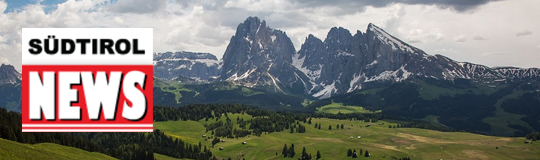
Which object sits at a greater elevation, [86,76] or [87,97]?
[86,76]

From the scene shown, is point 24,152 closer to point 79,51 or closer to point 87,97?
point 87,97

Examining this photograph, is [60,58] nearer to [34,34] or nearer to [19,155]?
[34,34]

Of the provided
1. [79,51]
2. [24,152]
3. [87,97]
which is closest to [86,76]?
[87,97]

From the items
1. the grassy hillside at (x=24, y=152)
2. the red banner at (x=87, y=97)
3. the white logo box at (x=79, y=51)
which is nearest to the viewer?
the white logo box at (x=79, y=51)

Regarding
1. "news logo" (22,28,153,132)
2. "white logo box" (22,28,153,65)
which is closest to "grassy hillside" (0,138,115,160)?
"news logo" (22,28,153,132)

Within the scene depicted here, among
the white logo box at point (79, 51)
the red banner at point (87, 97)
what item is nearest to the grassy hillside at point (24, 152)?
the red banner at point (87, 97)

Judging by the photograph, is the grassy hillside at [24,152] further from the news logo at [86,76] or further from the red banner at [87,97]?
the news logo at [86,76]

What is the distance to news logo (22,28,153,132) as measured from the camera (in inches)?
1684

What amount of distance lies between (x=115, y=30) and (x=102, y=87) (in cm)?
586

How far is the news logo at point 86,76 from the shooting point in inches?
1684

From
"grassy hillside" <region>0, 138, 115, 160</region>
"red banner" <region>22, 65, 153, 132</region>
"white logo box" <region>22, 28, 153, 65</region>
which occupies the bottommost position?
"grassy hillside" <region>0, 138, 115, 160</region>

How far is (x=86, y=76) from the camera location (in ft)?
143

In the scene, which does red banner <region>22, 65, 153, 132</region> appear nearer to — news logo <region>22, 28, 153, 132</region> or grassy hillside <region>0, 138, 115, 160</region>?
news logo <region>22, 28, 153, 132</region>

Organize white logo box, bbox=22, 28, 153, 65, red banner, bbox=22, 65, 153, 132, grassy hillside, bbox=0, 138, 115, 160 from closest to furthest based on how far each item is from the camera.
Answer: white logo box, bbox=22, 28, 153, 65
red banner, bbox=22, 65, 153, 132
grassy hillside, bbox=0, 138, 115, 160
